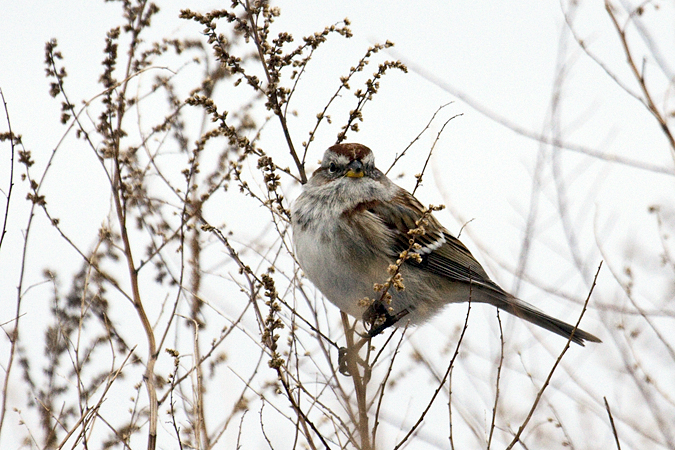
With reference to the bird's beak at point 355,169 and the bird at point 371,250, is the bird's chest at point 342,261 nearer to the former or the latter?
the bird at point 371,250

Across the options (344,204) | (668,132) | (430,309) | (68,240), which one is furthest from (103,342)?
(668,132)

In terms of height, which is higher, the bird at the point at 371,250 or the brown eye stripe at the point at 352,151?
the brown eye stripe at the point at 352,151

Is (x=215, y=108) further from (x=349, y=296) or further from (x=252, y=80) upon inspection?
(x=349, y=296)

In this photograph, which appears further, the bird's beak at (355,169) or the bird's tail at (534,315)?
the bird's tail at (534,315)

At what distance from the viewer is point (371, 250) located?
4.27 m

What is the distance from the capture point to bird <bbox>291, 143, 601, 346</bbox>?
13.6ft

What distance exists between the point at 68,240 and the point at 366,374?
161 centimetres

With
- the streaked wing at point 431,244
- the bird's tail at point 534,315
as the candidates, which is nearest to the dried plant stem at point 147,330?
the streaked wing at point 431,244

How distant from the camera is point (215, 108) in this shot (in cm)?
339

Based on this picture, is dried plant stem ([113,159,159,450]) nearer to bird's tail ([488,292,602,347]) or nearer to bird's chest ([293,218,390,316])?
bird's chest ([293,218,390,316])

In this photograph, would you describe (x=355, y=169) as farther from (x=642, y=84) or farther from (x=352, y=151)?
(x=642, y=84)

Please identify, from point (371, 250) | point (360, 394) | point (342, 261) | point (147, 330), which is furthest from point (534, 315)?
point (147, 330)

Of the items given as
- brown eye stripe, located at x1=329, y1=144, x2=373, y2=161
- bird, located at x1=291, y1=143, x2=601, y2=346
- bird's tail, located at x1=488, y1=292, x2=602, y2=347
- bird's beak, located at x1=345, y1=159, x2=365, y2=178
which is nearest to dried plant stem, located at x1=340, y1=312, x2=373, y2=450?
bird, located at x1=291, y1=143, x2=601, y2=346

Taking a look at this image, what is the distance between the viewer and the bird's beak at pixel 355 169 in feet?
14.6
